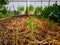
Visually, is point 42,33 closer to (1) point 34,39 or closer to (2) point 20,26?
(1) point 34,39

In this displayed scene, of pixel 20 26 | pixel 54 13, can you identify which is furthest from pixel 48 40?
pixel 54 13

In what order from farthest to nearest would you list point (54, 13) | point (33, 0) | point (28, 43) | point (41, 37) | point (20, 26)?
point (33, 0), point (54, 13), point (20, 26), point (41, 37), point (28, 43)

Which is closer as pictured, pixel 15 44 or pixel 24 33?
pixel 15 44

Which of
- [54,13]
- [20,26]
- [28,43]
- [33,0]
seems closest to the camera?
[28,43]

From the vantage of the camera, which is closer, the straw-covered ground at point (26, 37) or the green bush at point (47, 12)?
the straw-covered ground at point (26, 37)

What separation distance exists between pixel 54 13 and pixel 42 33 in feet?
4.17

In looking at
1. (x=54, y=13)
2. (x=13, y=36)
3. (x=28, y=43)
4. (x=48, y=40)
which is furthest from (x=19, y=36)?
(x=54, y=13)

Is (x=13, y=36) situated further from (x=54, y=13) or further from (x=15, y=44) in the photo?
(x=54, y=13)

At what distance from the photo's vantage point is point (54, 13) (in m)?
2.83

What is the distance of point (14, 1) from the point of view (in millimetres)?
9031

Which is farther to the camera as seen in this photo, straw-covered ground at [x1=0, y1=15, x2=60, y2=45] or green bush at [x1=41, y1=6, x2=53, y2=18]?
green bush at [x1=41, y1=6, x2=53, y2=18]

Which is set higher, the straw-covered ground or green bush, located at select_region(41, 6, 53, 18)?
the straw-covered ground

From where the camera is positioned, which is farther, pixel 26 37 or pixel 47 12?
pixel 47 12

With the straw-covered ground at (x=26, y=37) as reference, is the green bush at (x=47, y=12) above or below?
below
